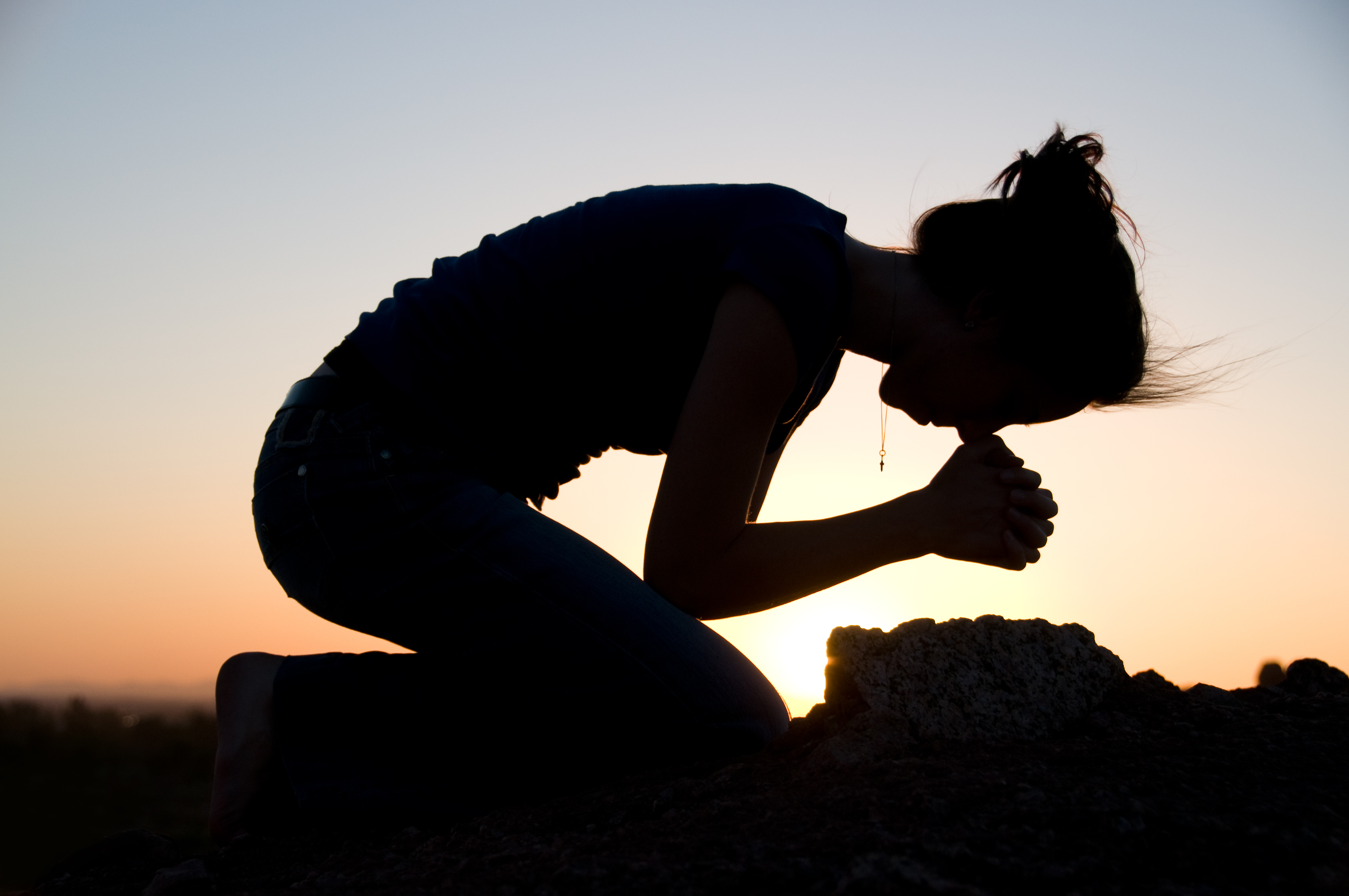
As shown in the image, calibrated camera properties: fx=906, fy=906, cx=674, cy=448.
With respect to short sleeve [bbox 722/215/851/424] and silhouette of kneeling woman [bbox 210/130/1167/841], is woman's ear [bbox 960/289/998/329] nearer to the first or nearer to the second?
silhouette of kneeling woman [bbox 210/130/1167/841]

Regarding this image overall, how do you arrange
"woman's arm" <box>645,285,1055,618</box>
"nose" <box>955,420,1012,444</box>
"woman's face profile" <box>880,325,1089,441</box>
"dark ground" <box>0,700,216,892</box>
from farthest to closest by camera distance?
1. "dark ground" <box>0,700,216,892</box>
2. "nose" <box>955,420,1012,444</box>
3. "woman's face profile" <box>880,325,1089,441</box>
4. "woman's arm" <box>645,285,1055,618</box>

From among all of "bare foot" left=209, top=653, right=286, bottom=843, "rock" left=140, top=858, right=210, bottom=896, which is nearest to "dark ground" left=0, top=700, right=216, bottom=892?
"bare foot" left=209, top=653, right=286, bottom=843

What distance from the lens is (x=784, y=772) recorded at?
79.6 inches

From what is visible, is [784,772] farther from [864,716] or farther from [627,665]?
[627,665]

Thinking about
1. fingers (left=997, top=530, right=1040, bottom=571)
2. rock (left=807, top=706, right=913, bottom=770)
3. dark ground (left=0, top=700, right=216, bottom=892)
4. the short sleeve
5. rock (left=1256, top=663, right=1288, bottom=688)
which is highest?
rock (left=1256, top=663, right=1288, bottom=688)

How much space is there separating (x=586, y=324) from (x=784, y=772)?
1.11m

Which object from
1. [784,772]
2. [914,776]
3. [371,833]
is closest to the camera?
[914,776]

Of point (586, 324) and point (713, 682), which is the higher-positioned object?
point (586, 324)

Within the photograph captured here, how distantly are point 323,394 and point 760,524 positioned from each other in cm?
111

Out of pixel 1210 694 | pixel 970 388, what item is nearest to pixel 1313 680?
pixel 1210 694

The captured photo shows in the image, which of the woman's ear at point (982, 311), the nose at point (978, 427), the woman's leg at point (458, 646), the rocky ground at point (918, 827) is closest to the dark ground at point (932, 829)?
the rocky ground at point (918, 827)

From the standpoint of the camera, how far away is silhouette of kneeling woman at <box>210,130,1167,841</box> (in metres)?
1.99

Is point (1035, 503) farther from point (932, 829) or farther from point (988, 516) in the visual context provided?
point (932, 829)

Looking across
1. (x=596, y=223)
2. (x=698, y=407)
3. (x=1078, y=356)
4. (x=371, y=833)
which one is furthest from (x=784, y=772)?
(x=596, y=223)
